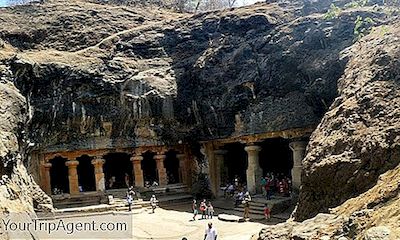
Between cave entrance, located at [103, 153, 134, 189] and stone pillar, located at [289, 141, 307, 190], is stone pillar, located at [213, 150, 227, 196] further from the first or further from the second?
stone pillar, located at [289, 141, 307, 190]

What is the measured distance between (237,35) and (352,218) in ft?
55.8

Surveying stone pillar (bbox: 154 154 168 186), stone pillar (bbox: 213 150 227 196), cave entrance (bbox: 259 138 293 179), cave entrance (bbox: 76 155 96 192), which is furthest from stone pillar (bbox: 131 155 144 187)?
cave entrance (bbox: 259 138 293 179)

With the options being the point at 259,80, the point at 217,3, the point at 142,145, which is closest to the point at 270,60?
the point at 259,80

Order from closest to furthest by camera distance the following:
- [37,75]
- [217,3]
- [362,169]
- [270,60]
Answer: [362,169] < [270,60] < [37,75] < [217,3]

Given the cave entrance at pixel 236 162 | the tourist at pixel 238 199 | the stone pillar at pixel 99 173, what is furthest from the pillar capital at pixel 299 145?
the stone pillar at pixel 99 173

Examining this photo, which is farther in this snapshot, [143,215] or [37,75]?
[37,75]

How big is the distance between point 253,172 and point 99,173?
7820mm

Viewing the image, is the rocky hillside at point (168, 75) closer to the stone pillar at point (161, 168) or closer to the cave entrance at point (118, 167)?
the stone pillar at point (161, 168)

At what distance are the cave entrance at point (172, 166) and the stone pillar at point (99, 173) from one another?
11.9 ft

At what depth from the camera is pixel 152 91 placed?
2114 centimetres

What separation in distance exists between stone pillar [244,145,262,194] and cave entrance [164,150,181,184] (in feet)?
16.3

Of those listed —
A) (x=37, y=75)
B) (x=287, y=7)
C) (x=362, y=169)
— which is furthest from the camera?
(x=287, y=7)

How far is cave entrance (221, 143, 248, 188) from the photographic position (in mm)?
23156

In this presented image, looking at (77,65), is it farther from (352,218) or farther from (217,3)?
(217,3)
